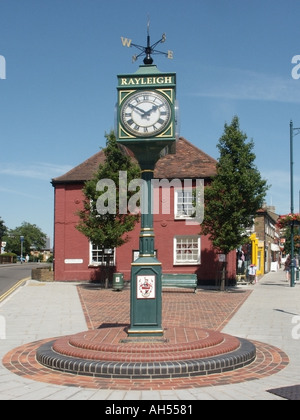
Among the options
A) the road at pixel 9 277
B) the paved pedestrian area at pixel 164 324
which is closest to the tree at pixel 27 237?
the road at pixel 9 277

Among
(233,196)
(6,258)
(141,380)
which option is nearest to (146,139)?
(141,380)

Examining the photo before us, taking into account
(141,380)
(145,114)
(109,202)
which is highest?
(145,114)

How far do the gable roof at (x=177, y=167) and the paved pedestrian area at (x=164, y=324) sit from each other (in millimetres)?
7807

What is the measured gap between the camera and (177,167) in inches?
1075

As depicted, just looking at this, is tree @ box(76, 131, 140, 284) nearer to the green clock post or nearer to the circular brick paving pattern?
the green clock post

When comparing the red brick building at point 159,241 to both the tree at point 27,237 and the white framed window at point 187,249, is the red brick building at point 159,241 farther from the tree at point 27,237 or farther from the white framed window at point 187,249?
the tree at point 27,237

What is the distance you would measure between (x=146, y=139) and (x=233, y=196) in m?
13.8

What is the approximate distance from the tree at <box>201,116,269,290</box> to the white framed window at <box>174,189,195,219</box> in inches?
161

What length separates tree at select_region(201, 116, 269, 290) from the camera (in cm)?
2138

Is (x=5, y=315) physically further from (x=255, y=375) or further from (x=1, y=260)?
(x=1, y=260)

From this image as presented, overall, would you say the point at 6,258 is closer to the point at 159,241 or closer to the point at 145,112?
the point at 159,241

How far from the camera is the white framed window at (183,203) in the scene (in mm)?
26328
